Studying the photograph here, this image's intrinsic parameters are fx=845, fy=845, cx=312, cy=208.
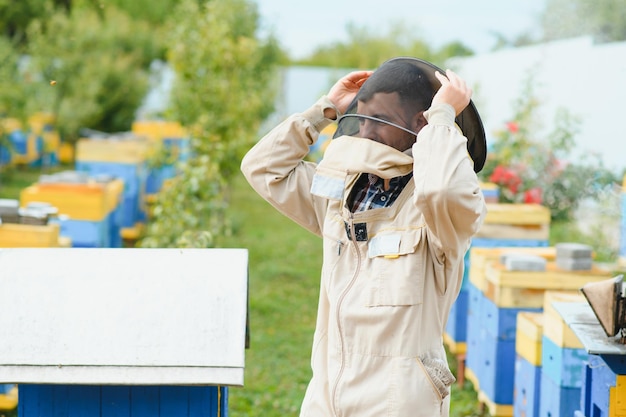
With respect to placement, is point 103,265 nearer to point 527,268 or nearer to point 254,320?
point 527,268

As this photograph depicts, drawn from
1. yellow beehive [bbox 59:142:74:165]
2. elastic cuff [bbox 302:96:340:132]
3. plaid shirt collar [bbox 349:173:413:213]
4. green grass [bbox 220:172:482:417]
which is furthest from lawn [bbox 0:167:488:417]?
yellow beehive [bbox 59:142:74:165]

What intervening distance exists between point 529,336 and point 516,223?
1.47 m

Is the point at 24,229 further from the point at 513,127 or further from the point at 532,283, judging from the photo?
the point at 513,127

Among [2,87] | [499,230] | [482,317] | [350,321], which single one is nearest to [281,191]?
[350,321]

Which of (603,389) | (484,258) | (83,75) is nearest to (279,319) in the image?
(484,258)

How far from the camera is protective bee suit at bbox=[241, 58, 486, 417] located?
173 cm

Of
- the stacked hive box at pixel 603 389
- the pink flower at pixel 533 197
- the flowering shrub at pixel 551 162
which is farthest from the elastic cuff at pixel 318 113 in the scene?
the flowering shrub at pixel 551 162

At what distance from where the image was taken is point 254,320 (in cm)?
602

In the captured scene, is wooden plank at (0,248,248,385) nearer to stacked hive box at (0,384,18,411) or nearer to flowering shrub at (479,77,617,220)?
stacked hive box at (0,384,18,411)

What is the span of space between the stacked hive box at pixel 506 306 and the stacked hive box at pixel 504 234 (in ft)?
2.33

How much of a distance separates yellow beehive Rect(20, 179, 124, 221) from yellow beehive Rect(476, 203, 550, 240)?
2747 mm

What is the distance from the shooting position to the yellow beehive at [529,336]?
10.6 ft

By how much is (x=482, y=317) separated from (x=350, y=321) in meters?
2.33

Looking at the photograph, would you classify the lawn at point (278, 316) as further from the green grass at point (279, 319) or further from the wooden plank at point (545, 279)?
the wooden plank at point (545, 279)
